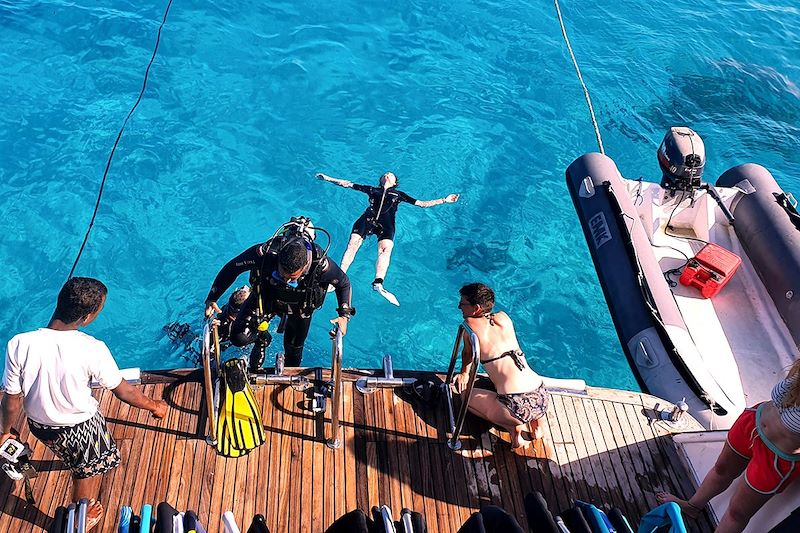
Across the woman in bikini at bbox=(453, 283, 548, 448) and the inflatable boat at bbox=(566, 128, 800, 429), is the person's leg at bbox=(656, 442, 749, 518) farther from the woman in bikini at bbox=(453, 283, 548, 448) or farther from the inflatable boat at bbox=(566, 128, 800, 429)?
the inflatable boat at bbox=(566, 128, 800, 429)

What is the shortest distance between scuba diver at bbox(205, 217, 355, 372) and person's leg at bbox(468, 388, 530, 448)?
1.26m

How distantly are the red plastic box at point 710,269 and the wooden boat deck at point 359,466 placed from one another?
2.89 meters

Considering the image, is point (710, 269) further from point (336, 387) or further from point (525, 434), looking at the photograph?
point (336, 387)

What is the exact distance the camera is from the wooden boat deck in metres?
4.41

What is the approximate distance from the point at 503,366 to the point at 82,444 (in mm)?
2937

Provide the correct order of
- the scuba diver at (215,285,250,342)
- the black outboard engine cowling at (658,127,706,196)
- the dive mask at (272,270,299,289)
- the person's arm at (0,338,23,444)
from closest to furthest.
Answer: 1. the person's arm at (0,338,23,444)
2. the dive mask at (272,270,299,289)
3. the scuba diver at (215,285,250,342)
4. the black outboard engine cowling at (658,127,706,196)

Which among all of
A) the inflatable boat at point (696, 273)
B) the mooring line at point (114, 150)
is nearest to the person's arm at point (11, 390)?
the mooring line at point (114, 150)

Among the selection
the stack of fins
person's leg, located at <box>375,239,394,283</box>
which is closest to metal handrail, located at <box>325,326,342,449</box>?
the stack of fins

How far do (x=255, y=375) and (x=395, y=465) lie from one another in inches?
55.5

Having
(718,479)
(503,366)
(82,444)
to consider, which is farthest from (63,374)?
(718,479)

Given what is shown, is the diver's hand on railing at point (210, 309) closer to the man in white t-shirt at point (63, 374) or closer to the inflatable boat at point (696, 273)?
the man in white t-shirt at point (63, 374)

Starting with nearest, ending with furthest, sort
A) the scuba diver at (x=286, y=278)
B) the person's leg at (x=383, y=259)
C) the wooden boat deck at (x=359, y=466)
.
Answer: the wooden boat deck at (x=359, y=466)
the scuba diver at (x=286, y=278)
the person's leg at (x=383, y=259)

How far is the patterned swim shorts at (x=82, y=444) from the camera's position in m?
3.65

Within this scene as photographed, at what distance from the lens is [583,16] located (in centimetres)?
1399
